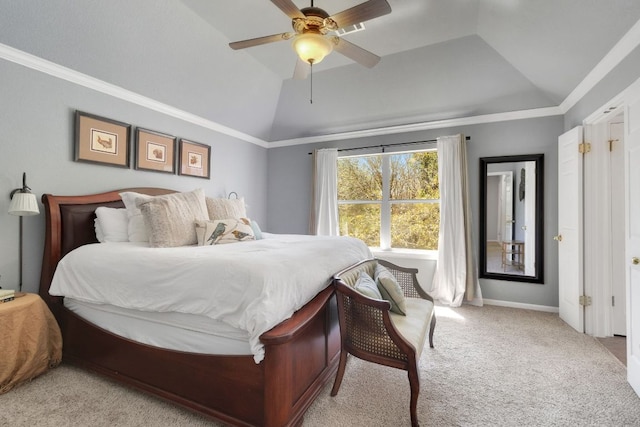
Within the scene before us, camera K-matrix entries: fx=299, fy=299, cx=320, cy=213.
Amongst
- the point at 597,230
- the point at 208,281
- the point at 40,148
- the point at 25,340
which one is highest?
the point at 40,148

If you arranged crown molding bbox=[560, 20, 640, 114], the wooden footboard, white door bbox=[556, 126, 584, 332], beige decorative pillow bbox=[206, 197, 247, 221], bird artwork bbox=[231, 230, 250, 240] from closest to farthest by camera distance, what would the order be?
the wooden footboard
crown molding bbox=[560, 20, 640, 114]
bird artwork bbox=[231, 230, 250, 240]
white door bbox=[556, 126, 584, 332]
beige decorative pillow bbox=[206, 197, 247, 221]

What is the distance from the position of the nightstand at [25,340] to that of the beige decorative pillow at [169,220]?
843 mm

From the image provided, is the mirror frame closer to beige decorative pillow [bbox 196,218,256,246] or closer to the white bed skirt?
beige decorative pillow [bbox 196,218,256,246]

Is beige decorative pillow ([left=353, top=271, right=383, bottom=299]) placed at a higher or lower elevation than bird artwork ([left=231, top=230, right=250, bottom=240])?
lower

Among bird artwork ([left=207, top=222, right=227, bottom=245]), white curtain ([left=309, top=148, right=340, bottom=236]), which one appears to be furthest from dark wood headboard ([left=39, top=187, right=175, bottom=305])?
white curtain ([left=309, top=148, right=340, bottom=236])

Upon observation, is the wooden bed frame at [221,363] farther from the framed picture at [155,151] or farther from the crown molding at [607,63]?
the crown molding at [607,63]

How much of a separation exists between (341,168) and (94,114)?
127 inches

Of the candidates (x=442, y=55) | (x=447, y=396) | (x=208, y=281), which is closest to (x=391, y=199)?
(x=442, y=55)

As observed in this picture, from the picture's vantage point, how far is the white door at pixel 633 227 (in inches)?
76.3

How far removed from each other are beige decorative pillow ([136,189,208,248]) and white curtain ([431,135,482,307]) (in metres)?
3.05

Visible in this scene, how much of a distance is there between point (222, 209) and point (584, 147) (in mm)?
3721

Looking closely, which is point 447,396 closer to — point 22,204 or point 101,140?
point 22,204

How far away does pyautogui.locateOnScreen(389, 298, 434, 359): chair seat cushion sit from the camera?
1.84m

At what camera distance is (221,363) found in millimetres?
1590
